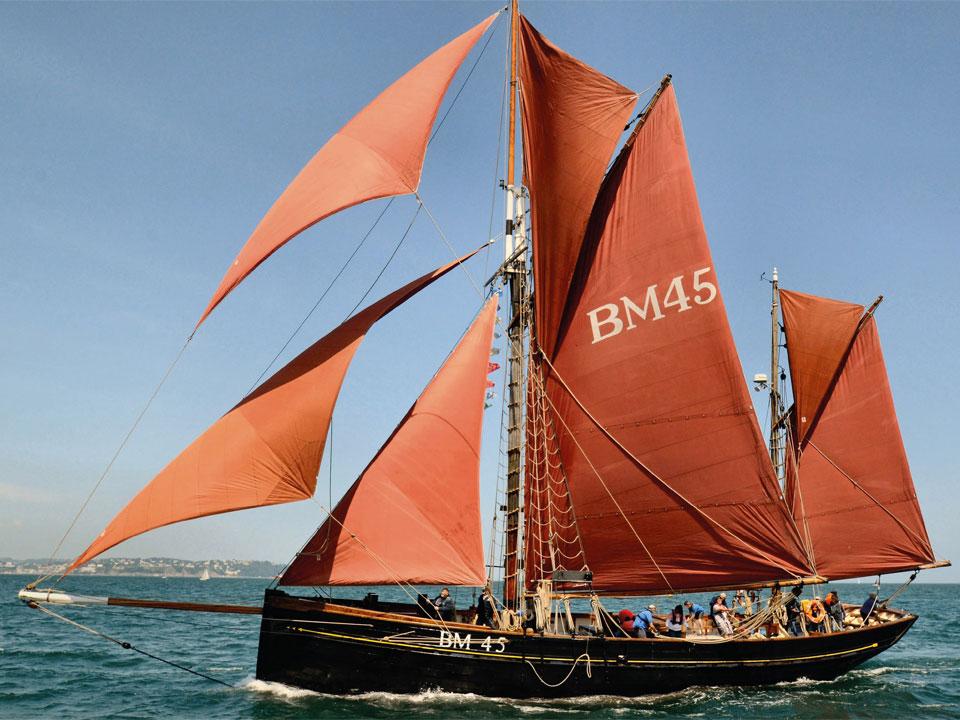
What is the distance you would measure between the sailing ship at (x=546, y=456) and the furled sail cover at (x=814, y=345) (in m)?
7.36

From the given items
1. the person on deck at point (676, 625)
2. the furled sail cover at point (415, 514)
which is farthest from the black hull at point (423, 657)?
the person on deck at point (676, 625)

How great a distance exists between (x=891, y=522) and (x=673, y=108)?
1622cm

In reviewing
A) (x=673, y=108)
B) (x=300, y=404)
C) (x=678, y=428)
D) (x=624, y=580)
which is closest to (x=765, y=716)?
(x=624, y=580)

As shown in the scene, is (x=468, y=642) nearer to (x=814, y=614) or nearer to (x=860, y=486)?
(x=814, y=614)

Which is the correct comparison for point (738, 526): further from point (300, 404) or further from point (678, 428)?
point (300, 404)

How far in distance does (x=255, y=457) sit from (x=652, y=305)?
1115cm

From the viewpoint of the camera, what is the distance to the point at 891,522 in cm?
2855

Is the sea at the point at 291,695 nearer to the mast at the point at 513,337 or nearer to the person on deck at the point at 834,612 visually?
the person on deck at the point at 834,612

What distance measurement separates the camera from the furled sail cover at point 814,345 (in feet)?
98.4

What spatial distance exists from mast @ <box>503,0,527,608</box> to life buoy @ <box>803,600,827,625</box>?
33.2ft

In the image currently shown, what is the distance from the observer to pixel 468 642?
17.8 metres

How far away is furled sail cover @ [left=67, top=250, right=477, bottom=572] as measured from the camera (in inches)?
620

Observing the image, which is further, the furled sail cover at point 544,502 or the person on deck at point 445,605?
the furled sail cover at point 544,502

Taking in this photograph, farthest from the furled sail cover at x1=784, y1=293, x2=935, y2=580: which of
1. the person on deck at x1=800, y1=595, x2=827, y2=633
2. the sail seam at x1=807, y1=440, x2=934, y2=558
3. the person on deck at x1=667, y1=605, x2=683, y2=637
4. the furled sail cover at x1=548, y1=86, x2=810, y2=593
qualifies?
the person on deck at x1=667, y1=605, x2=683, y2=637
